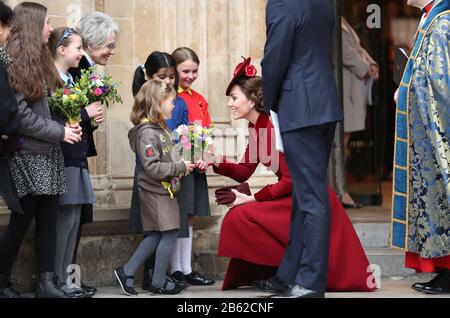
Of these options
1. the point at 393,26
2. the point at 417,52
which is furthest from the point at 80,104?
the point at 393,26

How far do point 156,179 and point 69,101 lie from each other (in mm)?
816

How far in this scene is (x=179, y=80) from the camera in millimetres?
8281

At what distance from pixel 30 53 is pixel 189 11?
7.27ft

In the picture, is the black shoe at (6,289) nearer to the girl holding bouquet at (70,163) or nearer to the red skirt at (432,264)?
the girl holding bouquet at (70,163)

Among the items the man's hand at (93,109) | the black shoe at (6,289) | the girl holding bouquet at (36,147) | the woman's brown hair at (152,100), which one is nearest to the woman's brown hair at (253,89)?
the woman's brown hair at (152,100)

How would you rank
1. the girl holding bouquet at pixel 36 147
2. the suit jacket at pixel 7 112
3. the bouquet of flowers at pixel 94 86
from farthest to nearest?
the bouquet of flowers at pixel 94 86
the girl holding bouquet at pixel 36 147
the suit jacket at pixel 7 112

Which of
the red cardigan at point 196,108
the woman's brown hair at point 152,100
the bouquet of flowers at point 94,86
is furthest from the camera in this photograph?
the red cardigan at point 196,108

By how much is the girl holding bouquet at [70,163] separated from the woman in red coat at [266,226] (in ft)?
2.91

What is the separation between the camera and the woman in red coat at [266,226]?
7387 millimetres

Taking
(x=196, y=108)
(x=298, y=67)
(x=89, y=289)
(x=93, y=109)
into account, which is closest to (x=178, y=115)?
(x=196, y=108)

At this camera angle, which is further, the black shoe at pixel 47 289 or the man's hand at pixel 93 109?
the man's hand at pixel 93 109

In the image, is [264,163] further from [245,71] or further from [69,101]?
[69,101]

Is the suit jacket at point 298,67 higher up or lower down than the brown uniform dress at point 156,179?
higher up

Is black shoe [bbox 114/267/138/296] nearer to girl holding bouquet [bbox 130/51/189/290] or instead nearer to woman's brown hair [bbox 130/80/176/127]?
girl holding bouquet [bbox 130/51/189/290]
